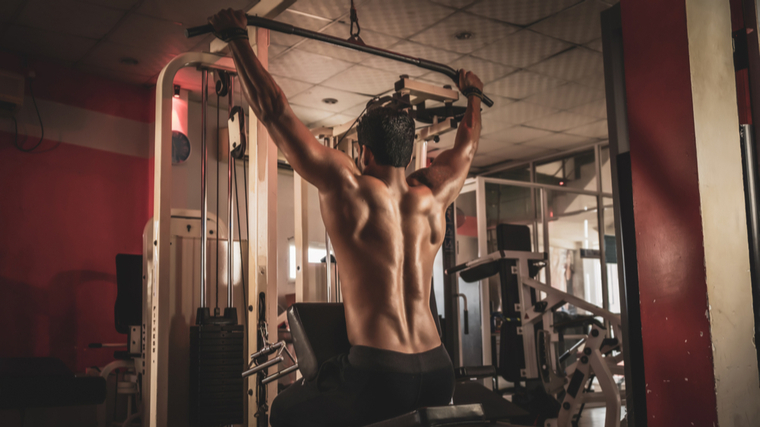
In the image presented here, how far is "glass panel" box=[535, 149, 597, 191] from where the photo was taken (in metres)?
8.28

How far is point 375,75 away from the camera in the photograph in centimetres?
554

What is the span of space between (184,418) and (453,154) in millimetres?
2071

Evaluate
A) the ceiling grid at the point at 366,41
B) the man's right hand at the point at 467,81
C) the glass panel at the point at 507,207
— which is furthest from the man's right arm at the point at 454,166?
the glass panel at the point at 507,207

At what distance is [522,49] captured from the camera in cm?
509

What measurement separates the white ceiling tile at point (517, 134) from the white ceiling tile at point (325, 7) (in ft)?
11.5

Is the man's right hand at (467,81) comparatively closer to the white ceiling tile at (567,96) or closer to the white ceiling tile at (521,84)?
the white ceiling tile at (521,84)

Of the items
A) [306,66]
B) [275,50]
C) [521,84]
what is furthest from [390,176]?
[521,84]

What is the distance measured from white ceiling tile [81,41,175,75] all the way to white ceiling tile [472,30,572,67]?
9.17 ft

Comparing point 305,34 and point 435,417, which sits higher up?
point 305,34

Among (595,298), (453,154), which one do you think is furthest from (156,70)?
(595,298)

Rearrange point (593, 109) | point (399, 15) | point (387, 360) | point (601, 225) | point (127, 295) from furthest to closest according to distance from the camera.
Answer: point (601, 225), point (593, 109), point (127, 295), point (399, 15), point (387, 360)

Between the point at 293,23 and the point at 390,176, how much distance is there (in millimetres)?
3300

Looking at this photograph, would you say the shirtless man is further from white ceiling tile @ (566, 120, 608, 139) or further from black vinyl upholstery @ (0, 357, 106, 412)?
white ceiling tile @ (566, 120, 608, 139)

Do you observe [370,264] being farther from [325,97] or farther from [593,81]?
[593,81]
